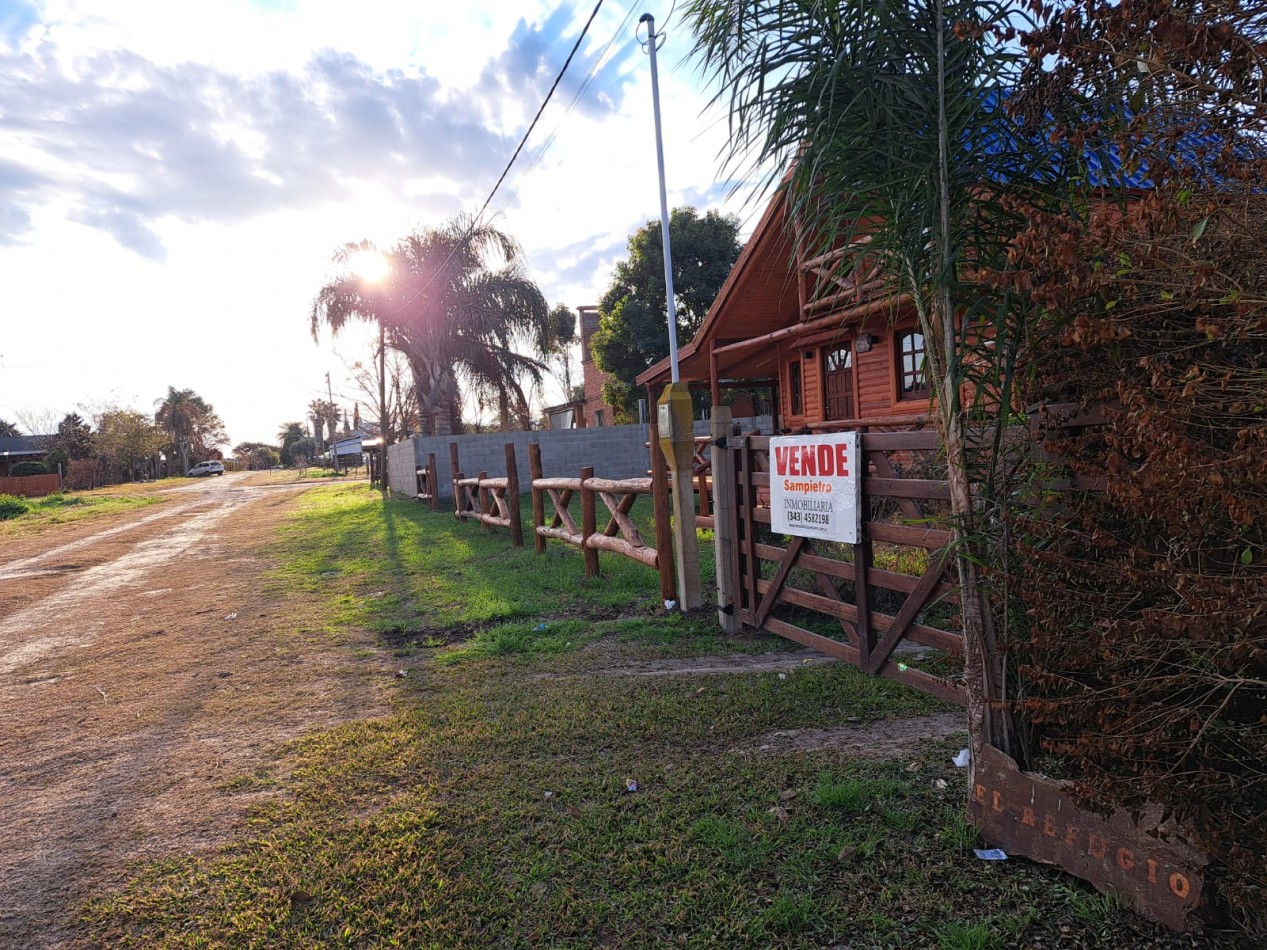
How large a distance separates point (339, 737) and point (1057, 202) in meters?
4.29

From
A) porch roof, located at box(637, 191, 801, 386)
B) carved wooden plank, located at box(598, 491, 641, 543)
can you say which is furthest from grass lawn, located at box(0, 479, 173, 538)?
carved wooden plank, located at box(598, 491, 641, 543)

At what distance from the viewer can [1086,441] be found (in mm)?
2318

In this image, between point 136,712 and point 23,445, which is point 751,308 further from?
point 23,445

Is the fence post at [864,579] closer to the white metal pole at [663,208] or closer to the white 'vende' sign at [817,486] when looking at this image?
the white 'vende' sign at [817,486]

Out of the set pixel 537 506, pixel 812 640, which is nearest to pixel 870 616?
pixel 812 640

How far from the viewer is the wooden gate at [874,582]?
3.86 metres

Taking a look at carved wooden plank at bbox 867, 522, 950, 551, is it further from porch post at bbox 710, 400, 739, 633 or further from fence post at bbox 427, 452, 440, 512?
fence post at bbox 427, 452, 440, 512

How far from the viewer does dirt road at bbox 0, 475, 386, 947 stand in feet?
10.4

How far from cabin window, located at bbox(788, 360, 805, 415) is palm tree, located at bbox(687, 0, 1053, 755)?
13695 millimetres

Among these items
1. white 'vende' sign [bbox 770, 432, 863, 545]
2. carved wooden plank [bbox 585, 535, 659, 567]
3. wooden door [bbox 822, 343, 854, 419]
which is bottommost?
carved wooden plank [bbox 585, 535, 659, 567]

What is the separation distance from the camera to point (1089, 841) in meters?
2.40

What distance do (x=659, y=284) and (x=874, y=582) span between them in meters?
23.5

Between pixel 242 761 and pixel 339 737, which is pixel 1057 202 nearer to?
pixel 339 737

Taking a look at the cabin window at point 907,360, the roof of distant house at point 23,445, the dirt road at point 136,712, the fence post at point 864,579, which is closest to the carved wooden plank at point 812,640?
the fence post at point 864,579
